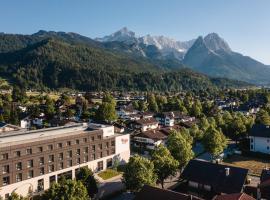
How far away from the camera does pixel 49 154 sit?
61938 millimetres

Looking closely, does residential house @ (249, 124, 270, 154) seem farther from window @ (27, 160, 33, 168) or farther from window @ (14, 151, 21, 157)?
window @ (14, 151, 21, 157)

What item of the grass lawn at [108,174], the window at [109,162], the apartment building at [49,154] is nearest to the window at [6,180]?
the apartment building at [49,154]

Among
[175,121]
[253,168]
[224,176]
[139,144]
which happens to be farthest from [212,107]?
[224,176]

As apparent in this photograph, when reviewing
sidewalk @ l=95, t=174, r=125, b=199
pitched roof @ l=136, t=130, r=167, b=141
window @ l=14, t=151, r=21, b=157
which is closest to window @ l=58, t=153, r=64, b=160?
window @ l=14, t=151, r=21, b=157

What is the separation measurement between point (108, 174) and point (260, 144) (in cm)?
4418

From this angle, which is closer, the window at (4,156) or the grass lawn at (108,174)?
the window at (4,156)

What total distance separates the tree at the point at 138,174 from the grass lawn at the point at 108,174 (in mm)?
16007

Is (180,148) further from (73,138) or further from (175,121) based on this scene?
(175,121)

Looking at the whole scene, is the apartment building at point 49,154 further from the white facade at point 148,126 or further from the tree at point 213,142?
the white facade at point 148,126

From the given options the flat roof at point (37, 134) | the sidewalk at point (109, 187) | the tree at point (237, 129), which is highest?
the flat roof at point (37, 134)

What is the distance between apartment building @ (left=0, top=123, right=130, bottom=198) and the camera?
56219 mm

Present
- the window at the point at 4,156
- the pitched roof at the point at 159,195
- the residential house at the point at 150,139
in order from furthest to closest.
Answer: the residential house at the point at 150,139 → the window at the point at 4,156 → the pitched roof at the point at 159,195

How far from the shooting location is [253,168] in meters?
73.1

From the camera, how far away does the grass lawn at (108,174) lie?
2653 inches
